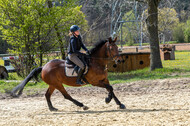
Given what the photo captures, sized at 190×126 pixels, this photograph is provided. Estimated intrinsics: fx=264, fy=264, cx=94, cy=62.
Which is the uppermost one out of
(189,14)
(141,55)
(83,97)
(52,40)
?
(189,14)

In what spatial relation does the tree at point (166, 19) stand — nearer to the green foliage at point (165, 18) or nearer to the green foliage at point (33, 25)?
the green foliage at point (165, 18)

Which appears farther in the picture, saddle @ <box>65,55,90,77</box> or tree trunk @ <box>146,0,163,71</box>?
tree trunk @ <box>146,0,163,71</box>

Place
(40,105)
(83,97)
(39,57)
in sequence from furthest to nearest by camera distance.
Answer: (39,57) → (83,97) → (40,105)

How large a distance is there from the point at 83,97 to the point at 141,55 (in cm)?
824

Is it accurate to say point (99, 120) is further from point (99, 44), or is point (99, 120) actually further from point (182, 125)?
point (99, 44)

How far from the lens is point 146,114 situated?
6500mm

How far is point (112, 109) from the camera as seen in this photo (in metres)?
7.52

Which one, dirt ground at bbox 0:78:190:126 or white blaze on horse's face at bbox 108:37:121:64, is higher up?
white blaze on horse's face at bbox 108:37:121:64

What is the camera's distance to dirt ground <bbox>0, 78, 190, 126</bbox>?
6.05m

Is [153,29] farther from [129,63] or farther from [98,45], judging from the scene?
[98,45]

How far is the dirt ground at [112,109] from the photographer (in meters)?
6.05

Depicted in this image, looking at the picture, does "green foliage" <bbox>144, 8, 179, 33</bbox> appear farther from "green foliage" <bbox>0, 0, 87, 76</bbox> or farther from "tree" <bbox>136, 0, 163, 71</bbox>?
"green foliage" <bbox>0, 0, 87, 76</bbox>

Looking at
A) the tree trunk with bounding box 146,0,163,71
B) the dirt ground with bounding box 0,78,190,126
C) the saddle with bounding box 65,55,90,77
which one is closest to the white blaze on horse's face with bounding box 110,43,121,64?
the saddle with bounding box 65,55,90,77

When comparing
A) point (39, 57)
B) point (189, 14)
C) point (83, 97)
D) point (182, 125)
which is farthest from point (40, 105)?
point (189, 14)
